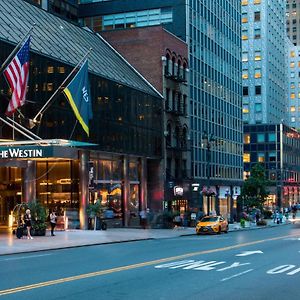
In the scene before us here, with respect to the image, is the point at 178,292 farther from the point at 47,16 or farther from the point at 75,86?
the point at 47,16

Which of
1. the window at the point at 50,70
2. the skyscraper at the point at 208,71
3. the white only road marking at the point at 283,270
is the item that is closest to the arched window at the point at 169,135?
the skyscraper at the point at 208,71

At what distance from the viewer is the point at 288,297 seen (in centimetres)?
1427

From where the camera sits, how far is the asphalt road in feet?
48.0

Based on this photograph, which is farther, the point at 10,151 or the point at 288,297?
the point at 10,151

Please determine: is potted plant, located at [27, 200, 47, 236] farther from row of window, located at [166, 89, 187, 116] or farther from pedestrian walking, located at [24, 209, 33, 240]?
row of window, located at [166, 89, 187, 116]

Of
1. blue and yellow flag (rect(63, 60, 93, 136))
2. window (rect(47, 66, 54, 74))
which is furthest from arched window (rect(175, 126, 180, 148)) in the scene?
blue and yellow flag (rect(63, 60, 93, 136))

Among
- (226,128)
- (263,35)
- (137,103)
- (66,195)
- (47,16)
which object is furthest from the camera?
(263,35)

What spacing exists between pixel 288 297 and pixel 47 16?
44.9m

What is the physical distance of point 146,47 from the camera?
214 ft

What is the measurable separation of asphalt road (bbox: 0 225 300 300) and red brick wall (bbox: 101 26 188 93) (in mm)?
39962

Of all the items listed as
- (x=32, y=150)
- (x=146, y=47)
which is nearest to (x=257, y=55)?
(x=146, y=47)

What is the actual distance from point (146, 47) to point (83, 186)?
20.4 metres

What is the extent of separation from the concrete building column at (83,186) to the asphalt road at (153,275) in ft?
77.4

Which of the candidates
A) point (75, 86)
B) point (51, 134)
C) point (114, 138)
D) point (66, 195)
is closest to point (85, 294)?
point (75, 86)
